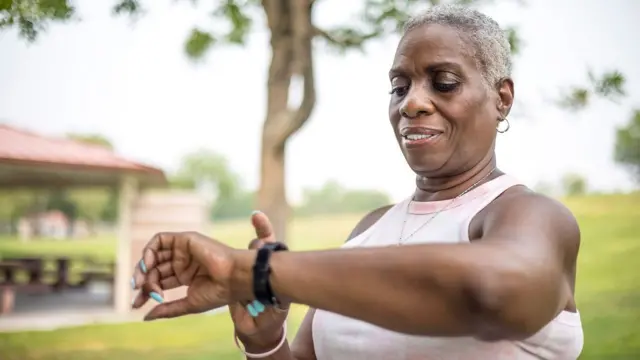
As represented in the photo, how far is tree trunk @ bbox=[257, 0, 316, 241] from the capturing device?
16.5ft

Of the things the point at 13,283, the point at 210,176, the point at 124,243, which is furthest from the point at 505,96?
the point at 210,176

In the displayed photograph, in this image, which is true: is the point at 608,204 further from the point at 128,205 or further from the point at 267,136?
the point at 128,205

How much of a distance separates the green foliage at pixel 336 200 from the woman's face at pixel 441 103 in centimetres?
635

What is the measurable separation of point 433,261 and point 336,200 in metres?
7.54

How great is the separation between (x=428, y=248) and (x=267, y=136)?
4548 mm

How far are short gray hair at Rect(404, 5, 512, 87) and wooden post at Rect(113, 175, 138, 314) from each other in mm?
7052

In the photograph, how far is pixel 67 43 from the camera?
22.2 ft

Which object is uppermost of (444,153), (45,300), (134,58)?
(134,58)


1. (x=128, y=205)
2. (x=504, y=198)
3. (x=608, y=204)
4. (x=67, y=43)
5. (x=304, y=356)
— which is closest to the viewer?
(x=504, y=198)

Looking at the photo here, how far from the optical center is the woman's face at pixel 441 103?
86 cm

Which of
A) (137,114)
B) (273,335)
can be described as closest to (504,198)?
(273,335)

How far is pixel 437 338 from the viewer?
0.81 metres

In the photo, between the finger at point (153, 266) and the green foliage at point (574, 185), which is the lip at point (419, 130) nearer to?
the finger at point (153, 266)

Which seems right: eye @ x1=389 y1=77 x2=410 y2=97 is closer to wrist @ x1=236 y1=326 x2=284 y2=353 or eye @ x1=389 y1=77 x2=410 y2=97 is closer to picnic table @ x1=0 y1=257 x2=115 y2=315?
wrist @ x1=236 y1=326 x2=284 y2=353
